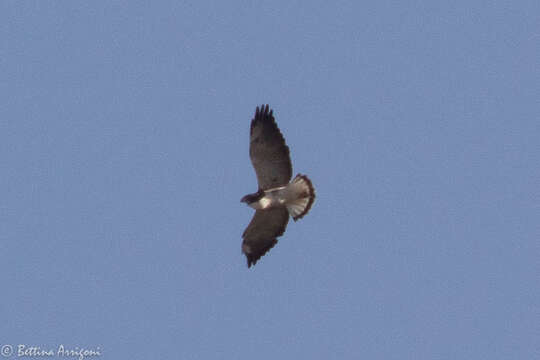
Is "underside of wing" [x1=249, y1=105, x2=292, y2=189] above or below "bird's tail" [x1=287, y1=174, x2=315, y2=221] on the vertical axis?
above

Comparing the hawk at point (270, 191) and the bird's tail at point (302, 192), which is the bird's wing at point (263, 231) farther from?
the bird's tail at point (302, 192)

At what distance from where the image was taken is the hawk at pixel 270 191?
13797 millimetres

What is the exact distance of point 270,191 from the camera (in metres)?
14.0

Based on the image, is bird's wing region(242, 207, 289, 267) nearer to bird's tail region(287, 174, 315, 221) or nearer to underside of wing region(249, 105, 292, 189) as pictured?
bird's tail region(287, 174, 315, 221)

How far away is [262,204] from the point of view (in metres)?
13.8

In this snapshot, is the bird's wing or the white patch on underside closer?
the white patch on underside

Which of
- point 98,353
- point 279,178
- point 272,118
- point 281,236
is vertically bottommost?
point 98,353

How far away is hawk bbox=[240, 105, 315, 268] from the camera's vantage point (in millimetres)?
13797

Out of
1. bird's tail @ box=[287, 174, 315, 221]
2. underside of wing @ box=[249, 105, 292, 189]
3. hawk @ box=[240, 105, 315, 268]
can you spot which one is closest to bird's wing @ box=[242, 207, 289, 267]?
hawk @ box=[240, 105, 315, 268]

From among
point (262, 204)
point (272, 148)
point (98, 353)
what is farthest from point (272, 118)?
point (98, 353)

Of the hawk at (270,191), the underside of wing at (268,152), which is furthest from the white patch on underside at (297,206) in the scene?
the underside of wing at (268,152)

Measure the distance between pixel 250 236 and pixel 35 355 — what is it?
165 inches

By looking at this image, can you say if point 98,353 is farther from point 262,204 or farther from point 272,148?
point 272,148

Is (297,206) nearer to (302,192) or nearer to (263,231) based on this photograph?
(302,192)
